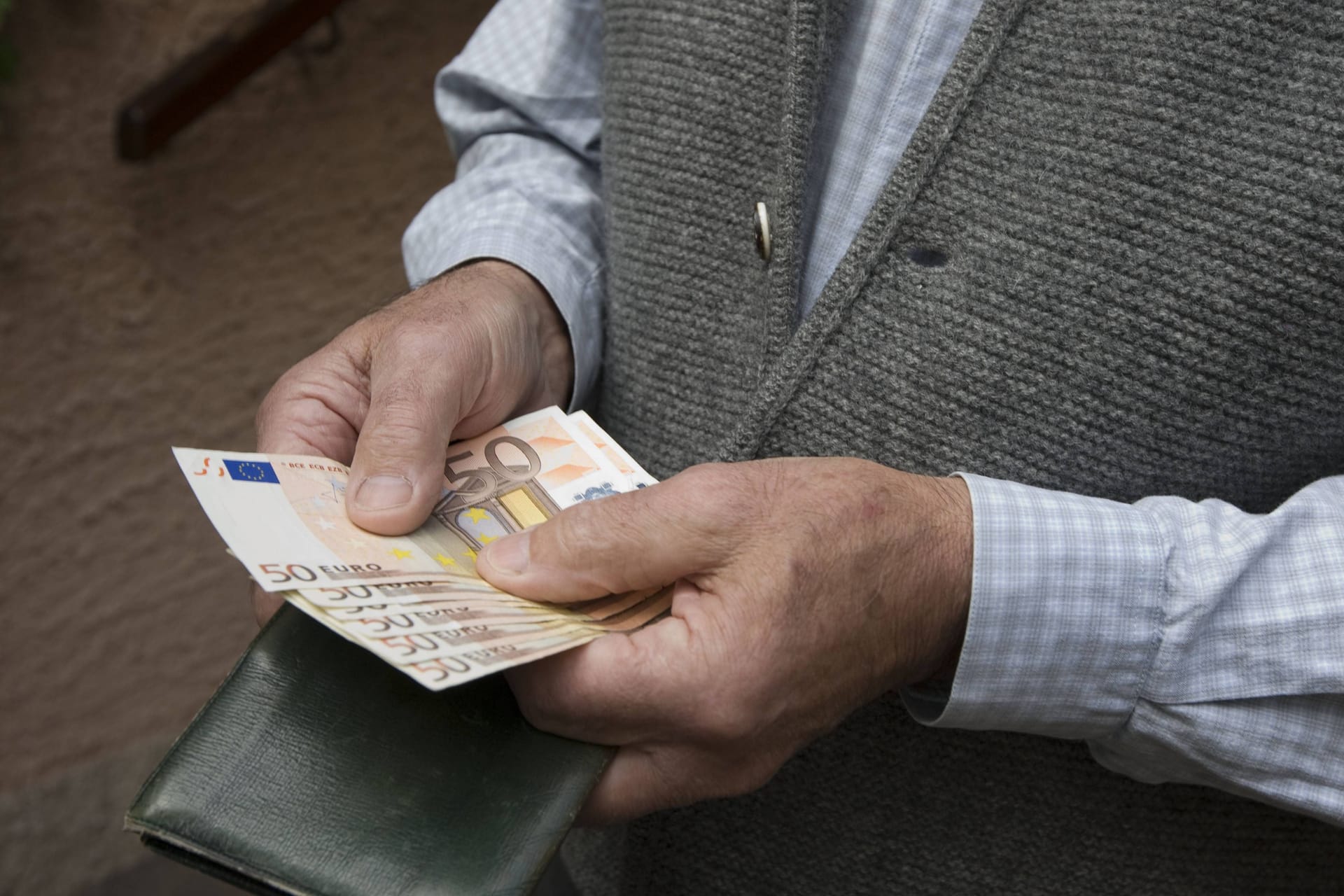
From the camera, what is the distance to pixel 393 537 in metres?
0.83

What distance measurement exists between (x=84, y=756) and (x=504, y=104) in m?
1.79

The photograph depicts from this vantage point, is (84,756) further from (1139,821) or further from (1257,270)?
(1257,270)

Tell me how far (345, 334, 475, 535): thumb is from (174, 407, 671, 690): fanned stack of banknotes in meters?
0.02

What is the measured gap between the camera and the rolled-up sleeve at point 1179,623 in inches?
29.1

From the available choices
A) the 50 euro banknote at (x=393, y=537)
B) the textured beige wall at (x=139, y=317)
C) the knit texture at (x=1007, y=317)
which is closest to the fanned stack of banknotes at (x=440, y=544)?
the 50 euro banknote at (x=393, y=537)

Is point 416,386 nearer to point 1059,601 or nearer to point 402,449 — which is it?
point 402,449

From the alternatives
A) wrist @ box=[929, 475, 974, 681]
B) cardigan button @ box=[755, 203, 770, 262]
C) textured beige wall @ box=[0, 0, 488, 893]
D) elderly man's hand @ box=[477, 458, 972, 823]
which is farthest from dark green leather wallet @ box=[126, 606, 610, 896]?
textured beige wall @ box=[0, 0, 488, 893]

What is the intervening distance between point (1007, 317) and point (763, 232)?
0.73 feet

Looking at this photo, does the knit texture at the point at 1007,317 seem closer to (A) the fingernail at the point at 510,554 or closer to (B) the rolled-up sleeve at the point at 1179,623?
(B) the rolled-up sleeve at the point at 1179,623

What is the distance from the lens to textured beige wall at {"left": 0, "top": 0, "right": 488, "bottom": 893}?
1817mm

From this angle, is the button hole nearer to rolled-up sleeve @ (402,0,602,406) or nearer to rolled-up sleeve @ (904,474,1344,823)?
rolled-up sleeve @ (904,474,1344,823)

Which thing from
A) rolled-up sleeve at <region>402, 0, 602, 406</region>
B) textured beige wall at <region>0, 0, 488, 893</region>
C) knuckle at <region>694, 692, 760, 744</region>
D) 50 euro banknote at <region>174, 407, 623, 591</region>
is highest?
rolled-up sleeve at <region>402, 0, 602, 406</region>

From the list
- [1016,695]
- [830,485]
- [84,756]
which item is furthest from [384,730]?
[84,756]

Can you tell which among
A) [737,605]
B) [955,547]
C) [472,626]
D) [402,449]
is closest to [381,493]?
[402,449]
